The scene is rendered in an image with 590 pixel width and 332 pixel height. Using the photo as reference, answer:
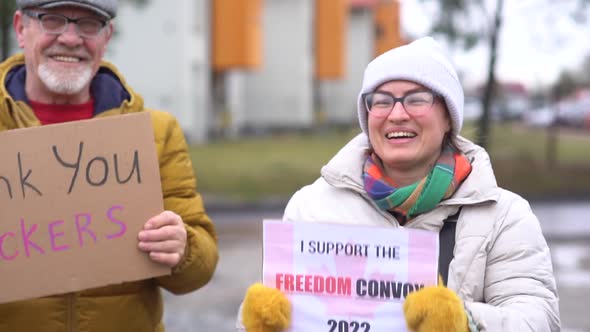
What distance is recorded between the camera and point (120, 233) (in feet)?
9.77

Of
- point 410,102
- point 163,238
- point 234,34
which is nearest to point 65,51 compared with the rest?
point 163,238

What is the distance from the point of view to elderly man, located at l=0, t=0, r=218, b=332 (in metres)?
3.06

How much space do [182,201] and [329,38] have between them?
124ft

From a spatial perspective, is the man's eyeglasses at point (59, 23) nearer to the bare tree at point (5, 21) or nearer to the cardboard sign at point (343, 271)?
the cardboard sign at point (343, 271)

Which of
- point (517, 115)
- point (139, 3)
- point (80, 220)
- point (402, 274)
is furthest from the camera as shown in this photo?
point (517, 115)

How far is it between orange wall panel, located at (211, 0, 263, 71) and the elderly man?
28.2m

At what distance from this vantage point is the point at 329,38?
4056 cm

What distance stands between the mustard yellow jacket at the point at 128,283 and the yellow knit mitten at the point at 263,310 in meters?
0.60

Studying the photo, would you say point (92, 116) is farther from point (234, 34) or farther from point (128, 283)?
point (234, 34)

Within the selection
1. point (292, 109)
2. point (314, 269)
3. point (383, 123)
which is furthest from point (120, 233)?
point (292, 109)

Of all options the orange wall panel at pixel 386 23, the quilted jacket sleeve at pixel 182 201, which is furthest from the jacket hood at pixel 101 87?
the orange wall panel at pixel 386 23

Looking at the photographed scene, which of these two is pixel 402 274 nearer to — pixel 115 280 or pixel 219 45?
pixel 115 280

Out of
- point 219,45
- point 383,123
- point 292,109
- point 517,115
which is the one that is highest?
point 383,123

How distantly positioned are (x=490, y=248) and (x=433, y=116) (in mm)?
427
